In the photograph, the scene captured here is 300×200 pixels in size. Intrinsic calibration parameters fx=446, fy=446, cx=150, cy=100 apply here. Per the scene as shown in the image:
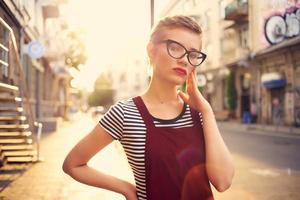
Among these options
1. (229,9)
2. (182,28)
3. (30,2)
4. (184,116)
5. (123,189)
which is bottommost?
(123,189)

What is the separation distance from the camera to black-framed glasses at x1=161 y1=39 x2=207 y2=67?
1719 mm

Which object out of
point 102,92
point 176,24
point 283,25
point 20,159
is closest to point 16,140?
point 20,159

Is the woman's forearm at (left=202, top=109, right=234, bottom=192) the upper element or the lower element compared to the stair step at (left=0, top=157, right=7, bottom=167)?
upper

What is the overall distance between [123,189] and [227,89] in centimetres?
3061

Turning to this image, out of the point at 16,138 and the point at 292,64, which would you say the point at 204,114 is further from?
the point at 292,64

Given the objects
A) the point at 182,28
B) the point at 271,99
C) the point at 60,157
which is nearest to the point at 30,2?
the point at 60,157

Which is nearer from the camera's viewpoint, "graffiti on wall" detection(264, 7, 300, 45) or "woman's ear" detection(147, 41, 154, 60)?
"woman's ear" detection(147, 41, 154, 60)

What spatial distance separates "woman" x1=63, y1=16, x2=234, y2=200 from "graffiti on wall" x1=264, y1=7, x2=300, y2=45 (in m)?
1.71

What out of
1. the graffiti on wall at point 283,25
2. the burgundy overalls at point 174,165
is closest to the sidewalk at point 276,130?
the graffiti on wall at point 283,25

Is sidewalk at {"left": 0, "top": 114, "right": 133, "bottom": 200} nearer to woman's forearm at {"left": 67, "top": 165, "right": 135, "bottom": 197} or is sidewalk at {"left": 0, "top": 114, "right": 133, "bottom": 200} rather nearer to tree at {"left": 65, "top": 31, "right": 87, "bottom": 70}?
woman's forearm at {"left": 67, "top": 165, "right": 135, "bottom": 197}

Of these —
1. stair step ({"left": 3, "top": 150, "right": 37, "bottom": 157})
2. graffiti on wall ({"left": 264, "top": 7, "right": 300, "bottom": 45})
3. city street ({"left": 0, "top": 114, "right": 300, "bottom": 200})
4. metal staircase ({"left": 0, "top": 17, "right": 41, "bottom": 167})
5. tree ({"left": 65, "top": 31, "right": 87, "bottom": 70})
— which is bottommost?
city street ({"left": 0, "top": 114, "right": 300, "bottom": 200})

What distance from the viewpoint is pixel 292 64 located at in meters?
21.8

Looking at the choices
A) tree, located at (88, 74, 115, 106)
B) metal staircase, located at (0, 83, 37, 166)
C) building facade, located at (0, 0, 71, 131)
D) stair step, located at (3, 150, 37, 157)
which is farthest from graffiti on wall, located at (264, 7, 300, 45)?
tree, located at (88, 74, 115, 106)

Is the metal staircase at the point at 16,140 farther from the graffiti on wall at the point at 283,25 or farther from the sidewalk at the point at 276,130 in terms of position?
the sidewalk at the point at 276,130
